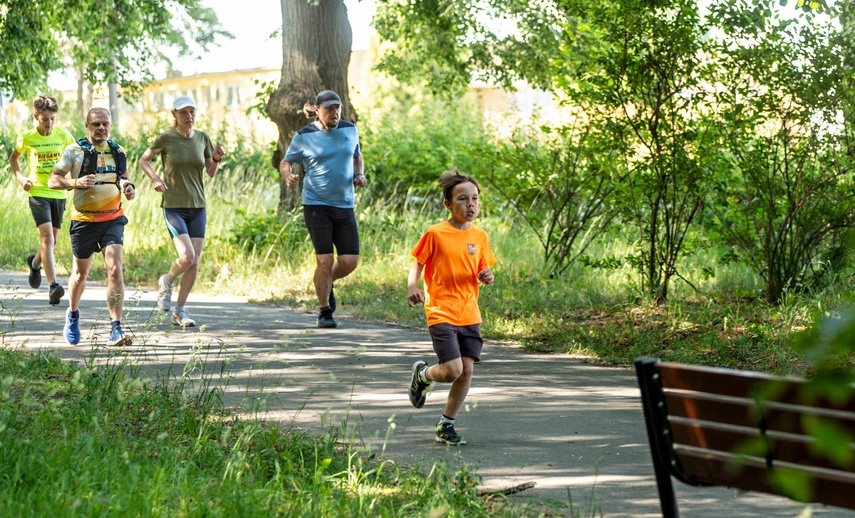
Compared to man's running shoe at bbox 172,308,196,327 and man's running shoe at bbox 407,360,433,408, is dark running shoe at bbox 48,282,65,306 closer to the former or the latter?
man's running shoe at bbox 172,308,196,327

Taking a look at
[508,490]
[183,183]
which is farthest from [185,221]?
[508,490]

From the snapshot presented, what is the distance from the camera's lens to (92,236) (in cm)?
879

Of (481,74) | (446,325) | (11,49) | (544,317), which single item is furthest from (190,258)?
(481,74)

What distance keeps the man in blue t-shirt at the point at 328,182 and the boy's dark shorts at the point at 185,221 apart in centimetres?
84

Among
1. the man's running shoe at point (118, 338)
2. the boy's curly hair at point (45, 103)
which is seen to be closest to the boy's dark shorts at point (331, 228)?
the man's running shoe at point (118, 338)

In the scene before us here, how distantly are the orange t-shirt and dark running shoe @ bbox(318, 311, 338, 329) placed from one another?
4340mm

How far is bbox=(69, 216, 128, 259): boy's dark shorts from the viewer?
8.78m

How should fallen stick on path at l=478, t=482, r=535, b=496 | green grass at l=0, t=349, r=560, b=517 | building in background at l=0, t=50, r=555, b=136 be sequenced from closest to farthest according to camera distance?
Answer: green grass at l=0, t=349, r=560, b=517, fallen stick on path at l=478, t=482, r=535, b=496, building in background at l=0, t=50, r=555, b=136

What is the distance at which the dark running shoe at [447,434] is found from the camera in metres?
5.75

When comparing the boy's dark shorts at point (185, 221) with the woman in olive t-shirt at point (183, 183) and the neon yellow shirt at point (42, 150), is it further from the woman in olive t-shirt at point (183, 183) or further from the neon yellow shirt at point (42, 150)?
the neon yellow shirt at point (42, 150)

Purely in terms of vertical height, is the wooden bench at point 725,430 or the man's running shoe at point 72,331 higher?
the wooden bench at point 725,430

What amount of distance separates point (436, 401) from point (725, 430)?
3961mm

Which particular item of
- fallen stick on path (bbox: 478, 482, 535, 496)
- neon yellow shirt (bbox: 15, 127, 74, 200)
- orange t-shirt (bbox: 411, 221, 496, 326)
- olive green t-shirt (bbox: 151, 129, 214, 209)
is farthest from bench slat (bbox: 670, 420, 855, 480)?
neon yellow shirt (bbox: 15, 127, 74, 200)

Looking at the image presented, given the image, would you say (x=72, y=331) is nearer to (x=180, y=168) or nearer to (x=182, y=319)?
(x=182, y=319)
